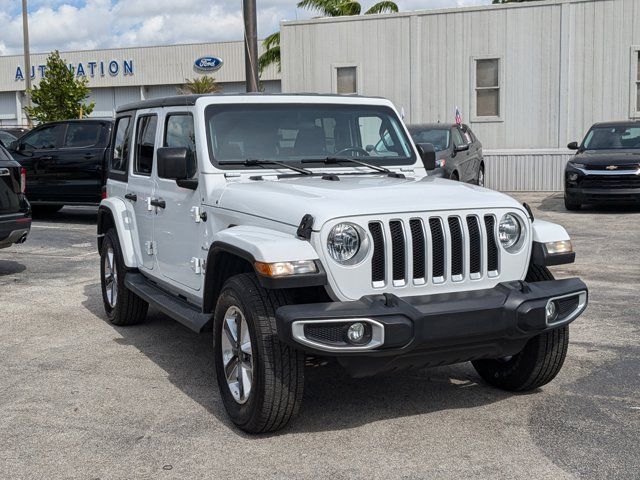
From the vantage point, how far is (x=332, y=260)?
4.36m

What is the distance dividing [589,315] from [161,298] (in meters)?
3.66

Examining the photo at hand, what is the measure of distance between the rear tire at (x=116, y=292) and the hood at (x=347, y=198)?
211 centimetres

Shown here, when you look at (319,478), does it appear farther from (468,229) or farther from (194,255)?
(194,255)

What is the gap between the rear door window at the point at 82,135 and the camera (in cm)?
1473

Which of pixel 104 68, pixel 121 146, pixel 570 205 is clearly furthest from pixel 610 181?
pixel 104 68

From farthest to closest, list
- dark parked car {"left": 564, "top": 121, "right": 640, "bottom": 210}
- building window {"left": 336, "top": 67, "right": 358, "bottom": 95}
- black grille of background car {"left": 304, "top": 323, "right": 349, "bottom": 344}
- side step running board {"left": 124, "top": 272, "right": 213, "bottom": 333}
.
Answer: building window {"left": 336, "top": 67, "right": 358, "bottom": 95} < dark parked car {"left": 564, "top": 121, "right": 640, "bottom": 210} < side step running board {"left": 124, "top": 272, "right": 213, "bottom": 333} < black grille of background car {"left": 304, "top": 323, "right": 349, "bottom": 344}

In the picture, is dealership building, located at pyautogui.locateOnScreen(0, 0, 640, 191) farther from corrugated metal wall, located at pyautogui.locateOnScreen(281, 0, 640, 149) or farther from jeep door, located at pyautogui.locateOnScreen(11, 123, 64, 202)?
jeep door, located at pyautogui.locateOnScreen(11, 123, 64, 202)

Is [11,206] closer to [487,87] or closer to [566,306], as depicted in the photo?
[566,306]

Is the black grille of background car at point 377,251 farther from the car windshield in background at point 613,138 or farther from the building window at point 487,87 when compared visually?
the building window at point 487,87

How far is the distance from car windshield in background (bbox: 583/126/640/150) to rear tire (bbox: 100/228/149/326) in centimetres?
1127

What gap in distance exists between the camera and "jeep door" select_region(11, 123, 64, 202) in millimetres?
14969

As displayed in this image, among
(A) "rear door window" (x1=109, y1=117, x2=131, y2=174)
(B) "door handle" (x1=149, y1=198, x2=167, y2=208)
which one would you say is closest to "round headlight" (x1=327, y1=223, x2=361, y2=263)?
(B) "door handle" (x1=149, y1=198, x2=167, y2=208)

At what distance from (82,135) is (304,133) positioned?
32.4 ft

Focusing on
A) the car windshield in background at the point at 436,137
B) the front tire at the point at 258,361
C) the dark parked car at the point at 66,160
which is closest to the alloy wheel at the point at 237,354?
the front tire at the point at 258,361
